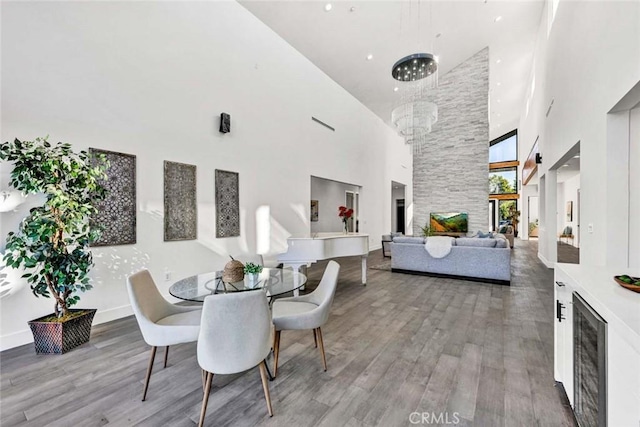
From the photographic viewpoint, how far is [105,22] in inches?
131

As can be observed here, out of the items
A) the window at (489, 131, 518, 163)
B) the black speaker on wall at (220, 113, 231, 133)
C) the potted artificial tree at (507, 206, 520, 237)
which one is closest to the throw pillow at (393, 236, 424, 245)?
the black speaker on wall at (220, 113, 231, 133)

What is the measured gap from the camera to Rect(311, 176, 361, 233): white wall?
9164 millimetres

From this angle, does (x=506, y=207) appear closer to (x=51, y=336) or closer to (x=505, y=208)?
(x=505, y=208)

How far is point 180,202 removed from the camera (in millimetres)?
4129

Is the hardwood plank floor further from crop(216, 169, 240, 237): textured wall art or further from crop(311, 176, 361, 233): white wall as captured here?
crop(311, 176, 361, 233): white wall

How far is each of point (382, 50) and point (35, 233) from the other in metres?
7.59

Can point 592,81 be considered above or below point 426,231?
above

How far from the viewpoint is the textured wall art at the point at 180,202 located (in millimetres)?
3951

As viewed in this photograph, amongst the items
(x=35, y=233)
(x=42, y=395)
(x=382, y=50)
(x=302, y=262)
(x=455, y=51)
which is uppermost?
(x=455, y=51)

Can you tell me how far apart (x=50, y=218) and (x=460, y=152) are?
31.8 feet

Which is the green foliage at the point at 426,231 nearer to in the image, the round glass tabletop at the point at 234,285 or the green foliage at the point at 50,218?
the round glass tabletop at the point at 234,285

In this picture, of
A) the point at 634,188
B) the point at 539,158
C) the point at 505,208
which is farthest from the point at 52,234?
the point at 505,208

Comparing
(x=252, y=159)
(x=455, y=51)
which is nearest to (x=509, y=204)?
(x=455, y=51)

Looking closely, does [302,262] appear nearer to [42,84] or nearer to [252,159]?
[252,159]
